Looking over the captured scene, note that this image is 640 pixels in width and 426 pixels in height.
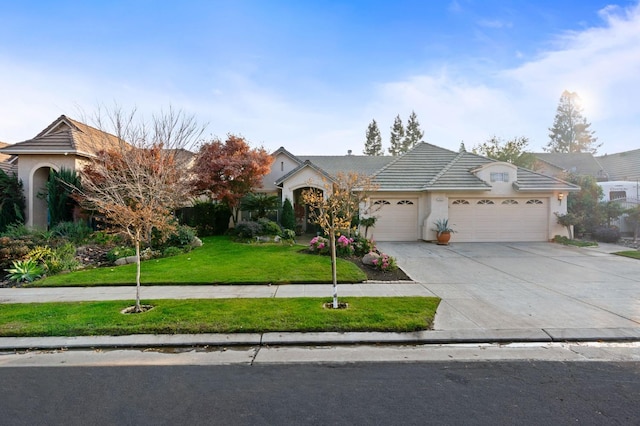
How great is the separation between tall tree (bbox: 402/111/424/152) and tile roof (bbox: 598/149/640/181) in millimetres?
22126

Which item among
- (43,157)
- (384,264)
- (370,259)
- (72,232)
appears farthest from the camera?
(43,157)

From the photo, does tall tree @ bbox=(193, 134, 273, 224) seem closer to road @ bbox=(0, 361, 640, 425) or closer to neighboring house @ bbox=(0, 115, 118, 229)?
neighboring house @ bbox=(0, 115, 118, 229)

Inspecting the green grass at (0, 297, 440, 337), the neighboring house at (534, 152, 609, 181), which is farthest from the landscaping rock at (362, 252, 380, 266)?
the neighboring house at (534, 152, 609, 181)

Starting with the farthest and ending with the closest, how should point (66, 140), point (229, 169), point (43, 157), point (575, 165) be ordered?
point (575, 165) < point (229, 169) < point (66, 140) < point (43, 157)

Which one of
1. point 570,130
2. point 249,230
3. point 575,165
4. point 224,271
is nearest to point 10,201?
point 249,230

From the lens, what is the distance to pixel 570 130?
155 ft

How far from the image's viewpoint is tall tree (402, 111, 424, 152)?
47219mm

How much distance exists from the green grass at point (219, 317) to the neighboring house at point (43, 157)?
1009cm

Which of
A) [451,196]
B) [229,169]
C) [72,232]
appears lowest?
[72,232]

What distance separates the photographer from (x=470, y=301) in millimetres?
6379

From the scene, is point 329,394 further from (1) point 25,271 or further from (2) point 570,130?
(2) point 570,130

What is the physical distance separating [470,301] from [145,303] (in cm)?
660

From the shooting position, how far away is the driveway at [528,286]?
17.6 feet

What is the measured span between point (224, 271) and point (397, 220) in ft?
32.7
